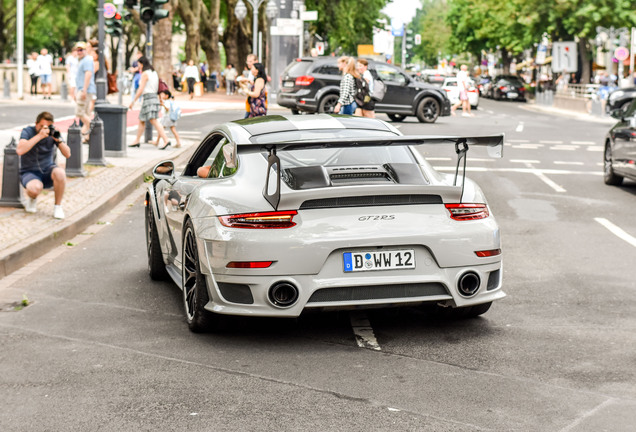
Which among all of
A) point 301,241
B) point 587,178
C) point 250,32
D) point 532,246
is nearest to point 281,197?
point 301,241

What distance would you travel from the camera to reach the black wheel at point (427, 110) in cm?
3331

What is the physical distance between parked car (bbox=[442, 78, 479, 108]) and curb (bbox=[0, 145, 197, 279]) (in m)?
31.6

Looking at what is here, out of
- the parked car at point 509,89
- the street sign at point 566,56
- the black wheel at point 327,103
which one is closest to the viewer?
the black wheel at point 327,103

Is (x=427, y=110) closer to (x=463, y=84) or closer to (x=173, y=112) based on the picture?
(x=463, y=84)

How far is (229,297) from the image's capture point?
635cm

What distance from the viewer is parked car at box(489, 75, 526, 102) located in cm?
6738

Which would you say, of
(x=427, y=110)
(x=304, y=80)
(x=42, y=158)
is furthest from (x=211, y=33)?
(x=42, y=158)

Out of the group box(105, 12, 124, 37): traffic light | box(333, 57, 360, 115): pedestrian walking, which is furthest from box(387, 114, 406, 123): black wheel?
box(333, 57, 360, 115): pedestrian walking

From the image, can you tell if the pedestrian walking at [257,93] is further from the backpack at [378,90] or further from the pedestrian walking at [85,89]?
the pedestrian walking at [85,89]

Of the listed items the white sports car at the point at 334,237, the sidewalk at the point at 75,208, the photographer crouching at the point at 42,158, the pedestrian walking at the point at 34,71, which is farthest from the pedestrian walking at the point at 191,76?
the white sports car at the point at 334,237

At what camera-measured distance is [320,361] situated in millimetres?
6055

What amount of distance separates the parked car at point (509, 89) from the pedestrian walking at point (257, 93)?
4755 centimetres

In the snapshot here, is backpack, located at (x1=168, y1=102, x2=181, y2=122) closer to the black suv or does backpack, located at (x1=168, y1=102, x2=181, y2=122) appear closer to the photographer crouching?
the photographer crouching

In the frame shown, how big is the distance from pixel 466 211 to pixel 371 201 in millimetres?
601
